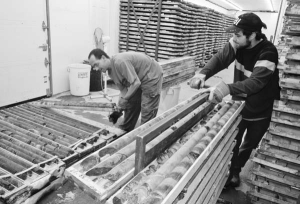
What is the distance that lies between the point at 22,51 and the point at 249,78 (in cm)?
515

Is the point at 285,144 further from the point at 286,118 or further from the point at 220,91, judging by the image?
the point at 220,91

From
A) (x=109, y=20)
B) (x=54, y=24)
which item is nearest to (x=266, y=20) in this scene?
(x=109, y=20)

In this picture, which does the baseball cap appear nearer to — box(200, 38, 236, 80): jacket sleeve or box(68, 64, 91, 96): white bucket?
box(200, 38, 236, 80): jacket sleeve

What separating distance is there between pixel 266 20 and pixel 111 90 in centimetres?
2459

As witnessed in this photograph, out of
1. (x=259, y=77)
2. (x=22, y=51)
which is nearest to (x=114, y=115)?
(x=259, y=77)

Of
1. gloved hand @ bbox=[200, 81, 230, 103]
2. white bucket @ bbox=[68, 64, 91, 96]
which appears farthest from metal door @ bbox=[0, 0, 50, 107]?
gloved hand @ bbox=[200, 81, 230, 103]

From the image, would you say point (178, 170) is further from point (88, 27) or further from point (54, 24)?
point (88, 27)

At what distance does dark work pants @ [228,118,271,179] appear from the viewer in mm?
2922

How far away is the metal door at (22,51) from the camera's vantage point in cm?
498

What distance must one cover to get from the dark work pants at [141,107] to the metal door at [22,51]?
3.12 m

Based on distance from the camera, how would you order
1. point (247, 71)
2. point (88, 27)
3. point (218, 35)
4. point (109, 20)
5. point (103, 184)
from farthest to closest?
1. point (218, 35)
2. point (109, 20)
3. point (88, 27)
4. point (247, 71)
5. point (103, 184)

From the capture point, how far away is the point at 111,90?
24.1 feet

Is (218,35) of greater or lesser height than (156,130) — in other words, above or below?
above

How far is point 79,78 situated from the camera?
20.7 feet
